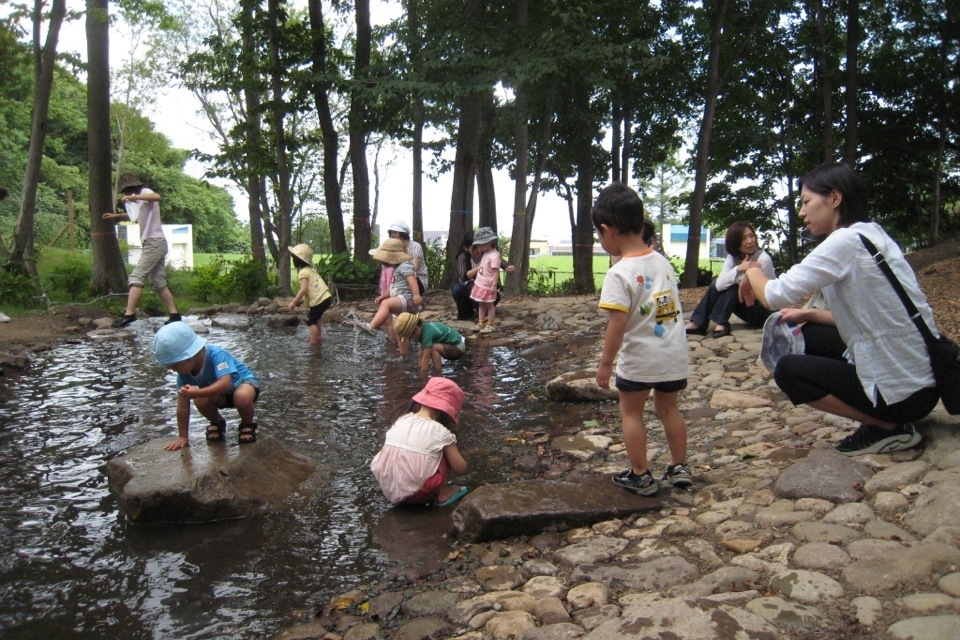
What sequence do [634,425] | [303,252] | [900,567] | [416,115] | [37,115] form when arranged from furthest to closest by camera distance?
[416,115]
[37,115]
[303,252]
[634,425]
[900,567]

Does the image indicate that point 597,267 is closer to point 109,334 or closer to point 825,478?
point 109,334

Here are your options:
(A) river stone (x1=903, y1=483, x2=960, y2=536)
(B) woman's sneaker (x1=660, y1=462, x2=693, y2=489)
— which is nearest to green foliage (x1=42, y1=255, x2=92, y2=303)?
(B) woman's sneaker (x1=660, y1=462, x2=693, y2=489)

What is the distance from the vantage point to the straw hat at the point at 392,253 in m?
9.44

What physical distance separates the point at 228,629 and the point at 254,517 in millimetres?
1262

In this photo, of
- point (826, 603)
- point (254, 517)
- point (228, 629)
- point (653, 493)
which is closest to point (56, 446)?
point (254, 517)

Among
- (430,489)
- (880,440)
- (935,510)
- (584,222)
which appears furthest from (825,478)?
(584,222)

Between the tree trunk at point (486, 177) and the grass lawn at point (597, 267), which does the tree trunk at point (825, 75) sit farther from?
the tree trunk at point (486, 177)

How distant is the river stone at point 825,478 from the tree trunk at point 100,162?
44.3 ft

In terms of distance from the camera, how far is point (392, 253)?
373 inches

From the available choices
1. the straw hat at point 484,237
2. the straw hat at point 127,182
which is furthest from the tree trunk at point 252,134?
the straw hat at point 484,237

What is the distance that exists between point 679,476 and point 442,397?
1416 millimetres

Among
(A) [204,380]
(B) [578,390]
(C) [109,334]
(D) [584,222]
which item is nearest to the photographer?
(A) [204,380]

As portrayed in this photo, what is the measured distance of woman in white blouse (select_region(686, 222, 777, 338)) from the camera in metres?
7.38

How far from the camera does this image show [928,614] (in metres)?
2.38
